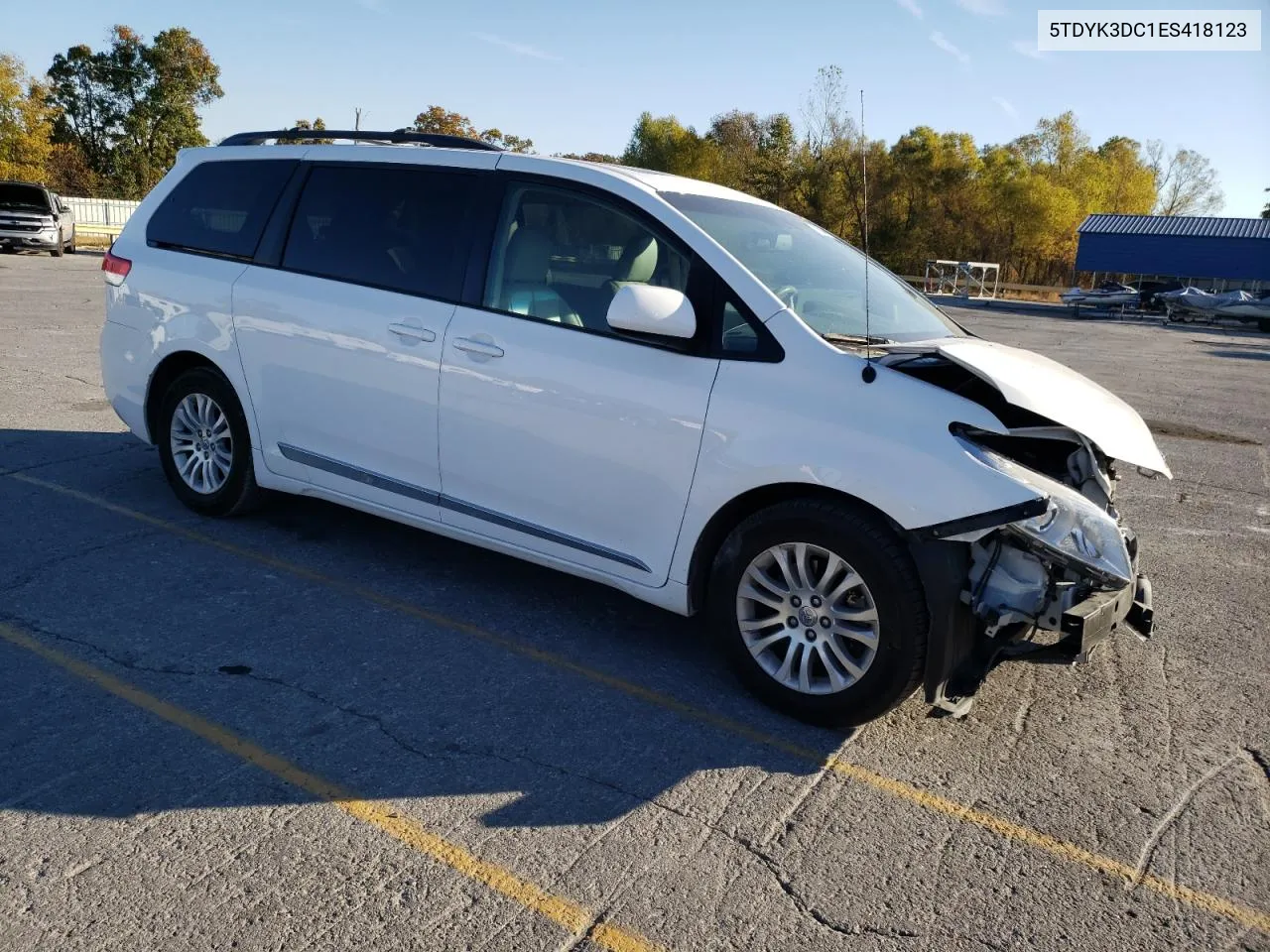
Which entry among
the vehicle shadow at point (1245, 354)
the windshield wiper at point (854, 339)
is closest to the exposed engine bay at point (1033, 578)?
the windshield wiper at point (854, 339)

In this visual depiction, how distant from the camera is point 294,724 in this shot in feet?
12.2

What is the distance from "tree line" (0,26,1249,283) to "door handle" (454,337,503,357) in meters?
44.8

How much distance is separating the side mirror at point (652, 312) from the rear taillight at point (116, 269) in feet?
11.2

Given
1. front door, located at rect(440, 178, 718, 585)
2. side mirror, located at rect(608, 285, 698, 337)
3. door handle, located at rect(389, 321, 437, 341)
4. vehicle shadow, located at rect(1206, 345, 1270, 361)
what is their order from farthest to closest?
vehicle shadow, located at rect(1206, 345, 1270, 361) → door handle, located at rect(389, 321, 437, 341) → front door, located at rect(440, 178, 718, 585) → side mirror, located at rect(608, 285, 698, 337)

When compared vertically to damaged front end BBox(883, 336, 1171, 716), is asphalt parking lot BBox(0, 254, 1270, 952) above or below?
below

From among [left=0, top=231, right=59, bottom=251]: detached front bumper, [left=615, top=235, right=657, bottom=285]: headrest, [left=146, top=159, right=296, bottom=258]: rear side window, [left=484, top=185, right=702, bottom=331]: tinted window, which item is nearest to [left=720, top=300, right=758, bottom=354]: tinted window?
[left=484, top=185, right=702, bottom=331]: tinted window

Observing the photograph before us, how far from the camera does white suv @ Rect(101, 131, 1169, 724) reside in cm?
369

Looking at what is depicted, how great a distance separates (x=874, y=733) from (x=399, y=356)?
2.57m

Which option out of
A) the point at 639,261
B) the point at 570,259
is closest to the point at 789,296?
the point at 639,261

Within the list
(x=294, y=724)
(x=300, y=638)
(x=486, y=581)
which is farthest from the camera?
(x=486, y=581)

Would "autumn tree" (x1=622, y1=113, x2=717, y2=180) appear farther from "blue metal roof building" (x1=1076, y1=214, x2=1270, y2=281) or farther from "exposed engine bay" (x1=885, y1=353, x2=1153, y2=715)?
"exposed engine bay" (x1=885, y1=353, x2=1153, y2=715)

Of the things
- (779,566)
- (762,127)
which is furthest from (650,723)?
(762,127)

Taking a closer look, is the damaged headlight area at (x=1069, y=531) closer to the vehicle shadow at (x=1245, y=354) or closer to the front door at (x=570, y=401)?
the front door at (x=570, y=401)

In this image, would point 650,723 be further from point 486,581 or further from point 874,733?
point 486,581
